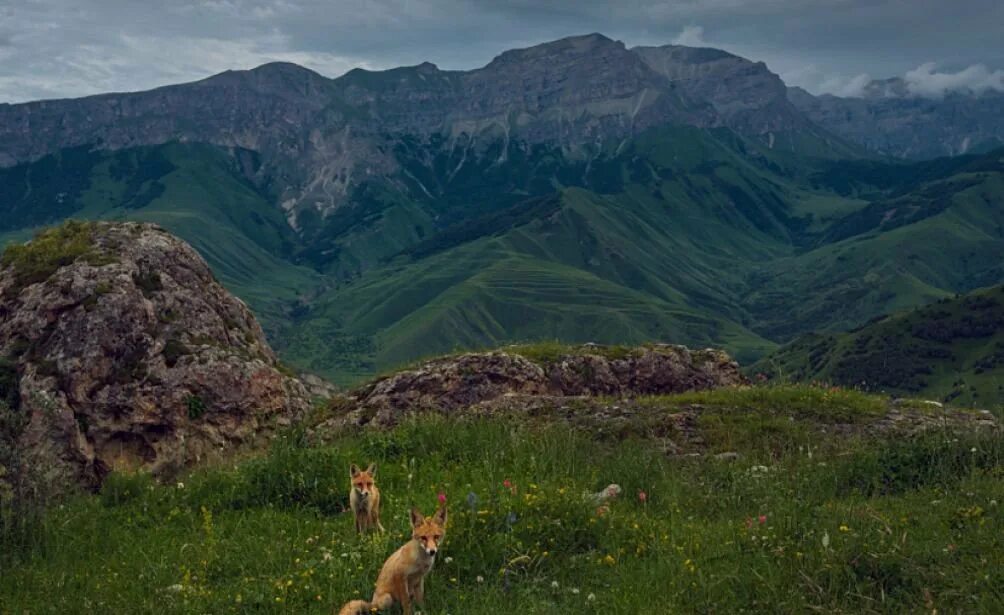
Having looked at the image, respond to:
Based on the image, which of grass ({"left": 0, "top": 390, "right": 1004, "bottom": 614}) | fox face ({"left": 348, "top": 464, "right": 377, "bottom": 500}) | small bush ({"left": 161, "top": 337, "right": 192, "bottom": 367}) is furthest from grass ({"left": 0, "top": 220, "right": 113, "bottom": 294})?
fox face ({"left": 348, "top": 464, "right": 377, "bottom": 500})

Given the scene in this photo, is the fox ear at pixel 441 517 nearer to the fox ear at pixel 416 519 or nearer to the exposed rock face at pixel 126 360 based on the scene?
the fox ear at pixel 416 519

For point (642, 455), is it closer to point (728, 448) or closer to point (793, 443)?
point (728, 448)

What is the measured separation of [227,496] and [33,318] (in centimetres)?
968

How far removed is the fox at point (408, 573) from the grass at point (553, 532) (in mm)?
407

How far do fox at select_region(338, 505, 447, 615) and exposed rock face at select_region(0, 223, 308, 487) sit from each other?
10512mm

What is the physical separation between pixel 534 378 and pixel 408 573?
1293 cm

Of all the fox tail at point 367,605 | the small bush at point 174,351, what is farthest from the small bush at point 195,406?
the fox tail at point 367,605

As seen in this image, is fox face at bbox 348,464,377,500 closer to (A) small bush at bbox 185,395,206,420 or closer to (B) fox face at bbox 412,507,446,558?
(B) fox face at bbox 412,507,446,558

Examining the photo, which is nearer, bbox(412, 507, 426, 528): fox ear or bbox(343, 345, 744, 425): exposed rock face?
bbox(412, 507, 426, 528): fox ear

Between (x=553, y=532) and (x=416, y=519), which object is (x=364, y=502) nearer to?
(x=416, y=519)

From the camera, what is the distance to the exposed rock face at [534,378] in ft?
66.0

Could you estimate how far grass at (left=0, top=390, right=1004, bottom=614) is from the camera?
28.1 ft

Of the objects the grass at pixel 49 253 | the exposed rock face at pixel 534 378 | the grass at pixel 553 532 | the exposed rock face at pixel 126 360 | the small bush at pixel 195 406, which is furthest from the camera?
the grass at pixel 49 253

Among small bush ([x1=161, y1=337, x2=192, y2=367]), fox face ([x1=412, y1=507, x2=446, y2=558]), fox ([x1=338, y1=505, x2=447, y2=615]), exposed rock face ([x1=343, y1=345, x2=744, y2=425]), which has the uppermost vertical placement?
small bush ([x1=161, y1=337, x2=192, y2=367])
